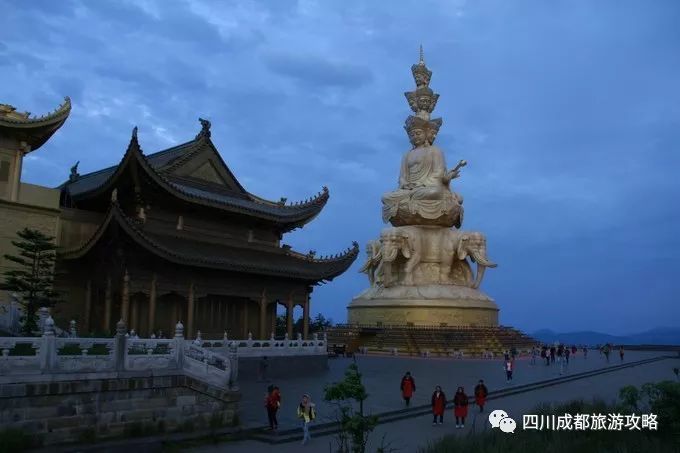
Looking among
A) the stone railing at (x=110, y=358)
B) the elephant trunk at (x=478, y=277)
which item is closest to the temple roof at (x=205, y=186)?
the stone railing at (x=110, y=358)

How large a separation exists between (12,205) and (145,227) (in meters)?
4.82

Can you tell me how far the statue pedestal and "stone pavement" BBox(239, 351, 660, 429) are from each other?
494 centimetres

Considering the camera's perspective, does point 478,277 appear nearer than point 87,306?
No

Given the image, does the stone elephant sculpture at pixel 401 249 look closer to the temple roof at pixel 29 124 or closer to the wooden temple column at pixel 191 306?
the wooden temple column at pixel 191 306

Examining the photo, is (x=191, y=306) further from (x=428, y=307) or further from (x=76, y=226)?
(x=428, y=307)

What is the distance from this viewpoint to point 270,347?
2383 cm

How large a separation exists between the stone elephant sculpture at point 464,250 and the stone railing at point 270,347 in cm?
1954

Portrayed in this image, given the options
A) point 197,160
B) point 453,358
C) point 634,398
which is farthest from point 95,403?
point 453,358

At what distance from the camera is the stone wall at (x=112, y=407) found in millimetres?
11172

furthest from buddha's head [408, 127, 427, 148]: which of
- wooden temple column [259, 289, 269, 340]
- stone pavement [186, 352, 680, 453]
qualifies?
wooden temple column [259, 289, 269, 340]

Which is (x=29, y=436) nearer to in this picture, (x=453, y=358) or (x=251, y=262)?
(x=251, y=262)

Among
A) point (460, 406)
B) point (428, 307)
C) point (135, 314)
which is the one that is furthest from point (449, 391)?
point (428, 307)

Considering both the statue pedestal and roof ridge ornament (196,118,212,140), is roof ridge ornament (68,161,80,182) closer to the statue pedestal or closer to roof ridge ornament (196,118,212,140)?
roof ridge ornament (196,118,212,140)

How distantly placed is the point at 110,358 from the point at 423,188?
112 feet
